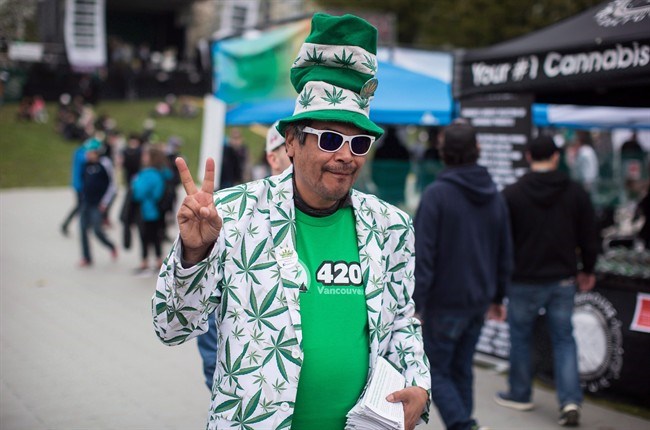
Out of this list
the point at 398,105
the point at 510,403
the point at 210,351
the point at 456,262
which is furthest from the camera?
the point at 398,105

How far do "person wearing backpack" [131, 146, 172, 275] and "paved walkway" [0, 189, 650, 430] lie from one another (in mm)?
567

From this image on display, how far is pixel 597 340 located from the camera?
18.8 ft

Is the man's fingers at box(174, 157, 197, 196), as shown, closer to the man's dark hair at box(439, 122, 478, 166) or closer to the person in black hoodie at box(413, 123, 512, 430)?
the person in black hoodie at box(413, 123, 512, 430)

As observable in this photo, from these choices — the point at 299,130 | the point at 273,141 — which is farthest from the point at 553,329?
the point at 299,130

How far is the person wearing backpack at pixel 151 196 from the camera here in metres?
9.90

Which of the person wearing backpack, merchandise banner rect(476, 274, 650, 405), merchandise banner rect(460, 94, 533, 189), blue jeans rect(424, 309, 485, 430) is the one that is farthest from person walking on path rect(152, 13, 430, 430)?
the person wearing backpack

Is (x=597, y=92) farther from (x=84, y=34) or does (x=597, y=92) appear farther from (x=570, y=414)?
(x=84, y=34)

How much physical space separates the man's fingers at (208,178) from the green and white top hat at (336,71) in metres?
0.31

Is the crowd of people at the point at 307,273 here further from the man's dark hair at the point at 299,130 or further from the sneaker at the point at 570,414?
the sneaker at the point at 570,414

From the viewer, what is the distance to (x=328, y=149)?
2346mm

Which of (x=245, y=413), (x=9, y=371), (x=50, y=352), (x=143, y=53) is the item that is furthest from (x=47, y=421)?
(x=143, y=53)

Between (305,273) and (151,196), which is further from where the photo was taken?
(151,196)

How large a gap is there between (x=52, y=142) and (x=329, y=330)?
86.6 feet

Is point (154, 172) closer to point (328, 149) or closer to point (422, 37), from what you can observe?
point (328, 149)
